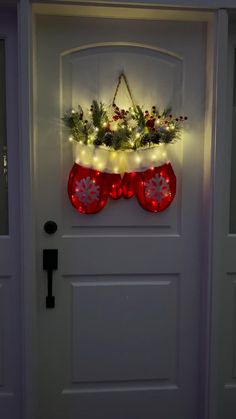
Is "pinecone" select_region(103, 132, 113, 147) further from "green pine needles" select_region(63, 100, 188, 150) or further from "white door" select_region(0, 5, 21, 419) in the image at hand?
"white door" select_region(0, 5, 21, 419)

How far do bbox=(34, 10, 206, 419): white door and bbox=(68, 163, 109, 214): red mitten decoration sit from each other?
5cm

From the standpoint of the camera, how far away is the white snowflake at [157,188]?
1.95 metres

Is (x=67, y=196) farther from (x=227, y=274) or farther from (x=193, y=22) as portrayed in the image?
(x=193, y=22)

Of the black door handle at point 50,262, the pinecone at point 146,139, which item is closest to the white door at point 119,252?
the black door handle at point 50,262

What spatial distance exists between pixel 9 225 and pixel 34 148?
1.26ft

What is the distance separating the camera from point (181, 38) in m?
1.95

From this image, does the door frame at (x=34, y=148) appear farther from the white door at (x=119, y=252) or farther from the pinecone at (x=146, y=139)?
the pinecone at (x=146, y=139)

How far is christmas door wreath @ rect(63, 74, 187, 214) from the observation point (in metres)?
1.89

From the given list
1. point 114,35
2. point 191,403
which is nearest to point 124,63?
point 114,35

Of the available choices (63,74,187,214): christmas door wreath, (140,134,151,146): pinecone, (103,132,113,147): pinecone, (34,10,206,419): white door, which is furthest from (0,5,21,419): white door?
(140,134,151,146): pinecone

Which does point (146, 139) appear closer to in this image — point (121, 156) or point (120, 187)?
point (121, 156)

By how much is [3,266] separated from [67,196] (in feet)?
1.46

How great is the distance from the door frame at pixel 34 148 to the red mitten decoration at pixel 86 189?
193mm

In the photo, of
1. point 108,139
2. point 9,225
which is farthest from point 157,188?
point 9,225
